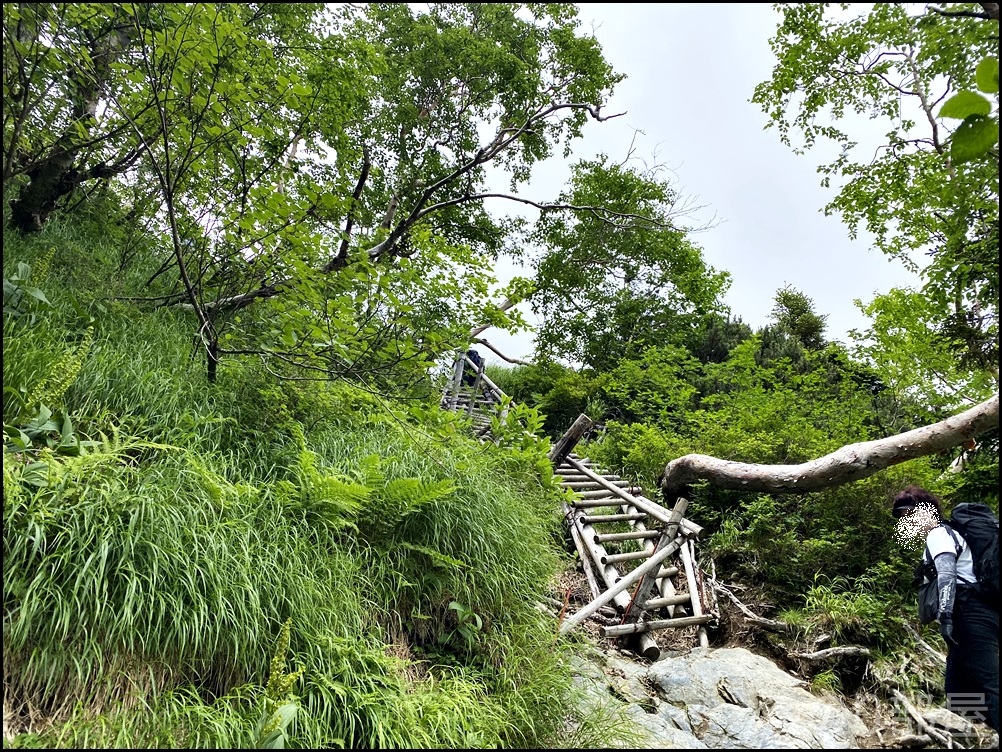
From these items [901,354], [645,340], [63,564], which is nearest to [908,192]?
[901,354]

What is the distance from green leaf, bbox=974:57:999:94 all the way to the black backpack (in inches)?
108

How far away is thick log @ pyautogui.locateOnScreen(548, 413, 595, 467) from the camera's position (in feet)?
21.6

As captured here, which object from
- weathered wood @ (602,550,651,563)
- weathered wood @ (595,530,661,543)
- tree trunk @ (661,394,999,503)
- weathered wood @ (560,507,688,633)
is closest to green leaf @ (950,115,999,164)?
tree trunk @ (661,394,999,503)

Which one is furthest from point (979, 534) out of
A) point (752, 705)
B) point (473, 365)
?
Result: point (473, 365)

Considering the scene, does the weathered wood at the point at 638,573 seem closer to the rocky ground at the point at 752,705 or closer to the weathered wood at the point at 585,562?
the rocky ground at the point at 752,705

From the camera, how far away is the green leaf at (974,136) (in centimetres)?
60

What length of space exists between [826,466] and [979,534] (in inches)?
97.8

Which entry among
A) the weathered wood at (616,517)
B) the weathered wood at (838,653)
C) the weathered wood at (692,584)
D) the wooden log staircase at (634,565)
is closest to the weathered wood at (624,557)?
the wooden log staircase at (634,565)

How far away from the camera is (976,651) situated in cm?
253

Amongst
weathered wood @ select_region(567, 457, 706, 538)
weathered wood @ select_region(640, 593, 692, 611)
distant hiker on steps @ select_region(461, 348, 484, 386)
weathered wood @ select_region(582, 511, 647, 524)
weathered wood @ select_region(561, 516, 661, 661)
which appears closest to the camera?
weathered wood @ select_region(561, 516, 661, 661)

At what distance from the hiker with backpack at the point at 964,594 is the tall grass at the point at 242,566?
2.17m

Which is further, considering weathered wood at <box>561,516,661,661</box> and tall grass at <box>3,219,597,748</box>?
weathered wood at <box>561,516,661,661</box>

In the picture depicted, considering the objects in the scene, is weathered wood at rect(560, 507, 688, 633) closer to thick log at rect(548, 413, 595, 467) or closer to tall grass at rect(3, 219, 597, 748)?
tall grass at rect(3, 219, 597, 748)

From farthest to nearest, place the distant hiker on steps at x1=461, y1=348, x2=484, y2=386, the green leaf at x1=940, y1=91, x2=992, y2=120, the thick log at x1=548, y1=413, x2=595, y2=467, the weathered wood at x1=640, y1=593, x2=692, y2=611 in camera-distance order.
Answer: the distant hiker on steps at x1=461, y1=348, x2=484, y2=386, the thick log at x1=548, y1=413, x2=595, y2=467, the weathered wood at x1=640, y1=593, x2=692, y2=611, the green leaf at x1=940, y1=91, x2=992, y2=120
